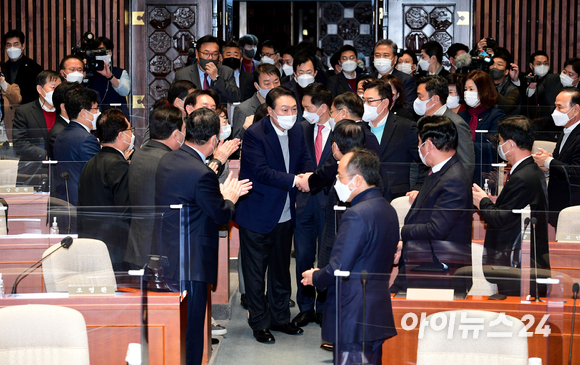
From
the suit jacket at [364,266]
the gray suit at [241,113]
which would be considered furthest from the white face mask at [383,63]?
the suit jacket at [364,266]

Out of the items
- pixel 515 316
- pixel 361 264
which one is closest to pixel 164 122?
pixel 361 264

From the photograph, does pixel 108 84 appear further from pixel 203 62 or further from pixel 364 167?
pixel 364 167

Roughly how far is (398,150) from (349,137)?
85 centimetres

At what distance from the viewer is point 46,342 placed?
8.05ft

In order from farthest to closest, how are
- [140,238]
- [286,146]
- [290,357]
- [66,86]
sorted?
[66,86], [286,146], [290,357], [140,238]

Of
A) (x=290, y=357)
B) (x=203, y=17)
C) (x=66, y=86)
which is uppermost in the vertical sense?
(x=203, y=17)

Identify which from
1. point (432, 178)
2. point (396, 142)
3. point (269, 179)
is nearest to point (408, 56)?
point (396, 142)

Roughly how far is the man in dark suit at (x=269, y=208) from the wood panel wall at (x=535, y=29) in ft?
18.8

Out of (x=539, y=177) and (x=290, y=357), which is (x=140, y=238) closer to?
(x=290, y=357)

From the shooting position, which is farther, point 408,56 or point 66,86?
point 408,56

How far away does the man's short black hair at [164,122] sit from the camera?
11.8 feet

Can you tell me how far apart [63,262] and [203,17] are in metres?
6.44

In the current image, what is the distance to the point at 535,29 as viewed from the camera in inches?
358

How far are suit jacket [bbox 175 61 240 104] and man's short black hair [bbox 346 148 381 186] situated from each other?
10.6ft
